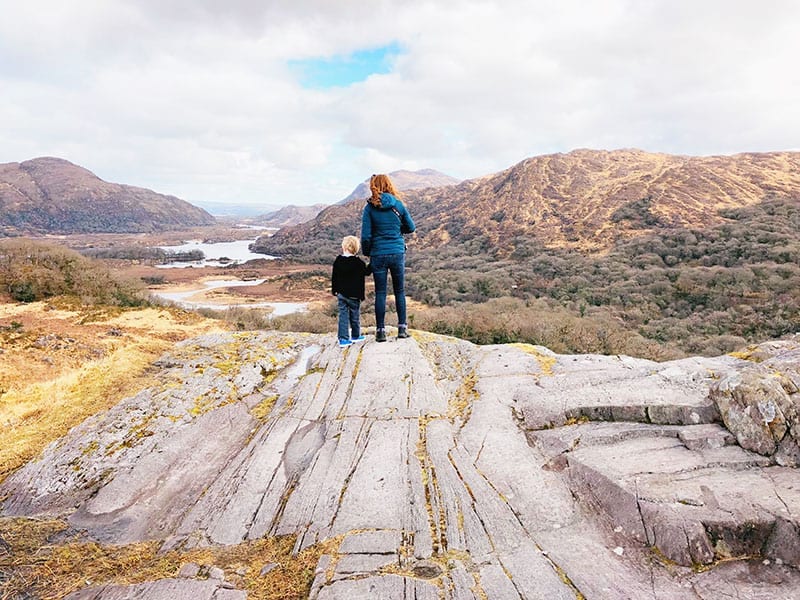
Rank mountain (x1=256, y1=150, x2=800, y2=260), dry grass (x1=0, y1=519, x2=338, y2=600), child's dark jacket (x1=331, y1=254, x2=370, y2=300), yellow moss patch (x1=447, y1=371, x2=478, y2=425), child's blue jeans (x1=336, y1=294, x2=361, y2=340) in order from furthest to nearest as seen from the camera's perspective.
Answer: mountain (x1=256, y1=150, x2=800, y2=260)
child's blue jeans (x1=336, y1=294, x2=361, y2=340)
child's dark jacket (x1=331, y1=254, x2=370, y2=300)
yellow moss patch (x1=447, y1=371, x2=478, y2=425)
dry grass (x1=0, y1=519, x2=338, y2=600)

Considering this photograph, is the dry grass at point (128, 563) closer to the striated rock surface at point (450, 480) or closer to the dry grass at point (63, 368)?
the striated rock surface at point (450, 480)

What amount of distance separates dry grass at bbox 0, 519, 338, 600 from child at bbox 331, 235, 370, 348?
434 centimetres

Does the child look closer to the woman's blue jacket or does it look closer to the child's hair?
the child's hair

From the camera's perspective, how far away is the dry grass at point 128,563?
131 inches

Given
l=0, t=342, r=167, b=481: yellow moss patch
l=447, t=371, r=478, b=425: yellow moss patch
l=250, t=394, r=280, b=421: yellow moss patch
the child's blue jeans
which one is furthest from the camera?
the child's blue jeans

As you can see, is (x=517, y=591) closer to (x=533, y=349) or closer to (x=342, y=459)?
(x=342, y=459)

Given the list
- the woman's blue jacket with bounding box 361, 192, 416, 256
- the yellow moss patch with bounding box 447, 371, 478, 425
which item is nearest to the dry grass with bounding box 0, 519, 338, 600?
the yellow moss patch with bounding box 447, 371, 478, 425

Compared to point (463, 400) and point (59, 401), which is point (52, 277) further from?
point (463, 400)

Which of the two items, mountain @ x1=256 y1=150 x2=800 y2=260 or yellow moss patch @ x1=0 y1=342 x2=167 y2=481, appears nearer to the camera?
yellow moss patch @ x1=0 y1=342 x2=167 y2=481

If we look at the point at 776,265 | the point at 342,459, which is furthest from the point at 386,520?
the point at 776,265

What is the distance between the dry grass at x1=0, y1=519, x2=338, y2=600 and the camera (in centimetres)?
333

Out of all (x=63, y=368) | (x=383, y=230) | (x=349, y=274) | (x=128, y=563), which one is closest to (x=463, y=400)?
(x=349, y=274)

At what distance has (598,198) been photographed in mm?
69812

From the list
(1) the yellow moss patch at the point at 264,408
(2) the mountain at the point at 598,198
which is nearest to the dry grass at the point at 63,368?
(1) the yellow moss patch at the point at 264,408
